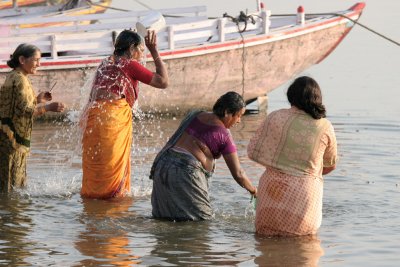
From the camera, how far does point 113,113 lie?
33.7 ft

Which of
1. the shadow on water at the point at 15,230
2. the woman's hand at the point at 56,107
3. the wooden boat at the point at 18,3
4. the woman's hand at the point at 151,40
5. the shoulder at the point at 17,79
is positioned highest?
the wooden boat at the point at 18,3

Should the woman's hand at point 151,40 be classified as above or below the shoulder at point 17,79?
above

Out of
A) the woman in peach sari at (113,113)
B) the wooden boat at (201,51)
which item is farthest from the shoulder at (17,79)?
the wooden boat at (201,51)

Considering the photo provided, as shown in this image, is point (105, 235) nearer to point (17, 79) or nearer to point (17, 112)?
point (17, 112)

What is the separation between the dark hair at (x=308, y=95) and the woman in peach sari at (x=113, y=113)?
76.5 inches

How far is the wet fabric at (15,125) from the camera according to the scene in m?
10.4

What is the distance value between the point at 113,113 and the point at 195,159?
140 centimetres

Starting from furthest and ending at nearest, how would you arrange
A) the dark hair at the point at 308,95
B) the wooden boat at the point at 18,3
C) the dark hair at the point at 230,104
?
the wooden boat at the point at 18,3, the dark hair at the point at 230,104, the dark hair at the point at 308,95

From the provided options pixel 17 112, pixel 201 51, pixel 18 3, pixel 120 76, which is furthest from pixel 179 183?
pixel 18 3

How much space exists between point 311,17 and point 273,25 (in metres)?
0.92

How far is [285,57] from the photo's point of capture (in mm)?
17875

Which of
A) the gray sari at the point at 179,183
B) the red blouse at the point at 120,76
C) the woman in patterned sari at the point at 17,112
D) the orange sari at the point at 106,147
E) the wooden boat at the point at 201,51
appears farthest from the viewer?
the wooden boat at the point at 201,51

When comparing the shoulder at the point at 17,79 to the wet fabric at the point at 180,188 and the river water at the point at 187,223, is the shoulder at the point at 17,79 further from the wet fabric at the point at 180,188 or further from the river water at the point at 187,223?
the wet fabric at the point at 180,188

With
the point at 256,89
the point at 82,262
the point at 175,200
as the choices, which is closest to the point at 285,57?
the point at 256,89
